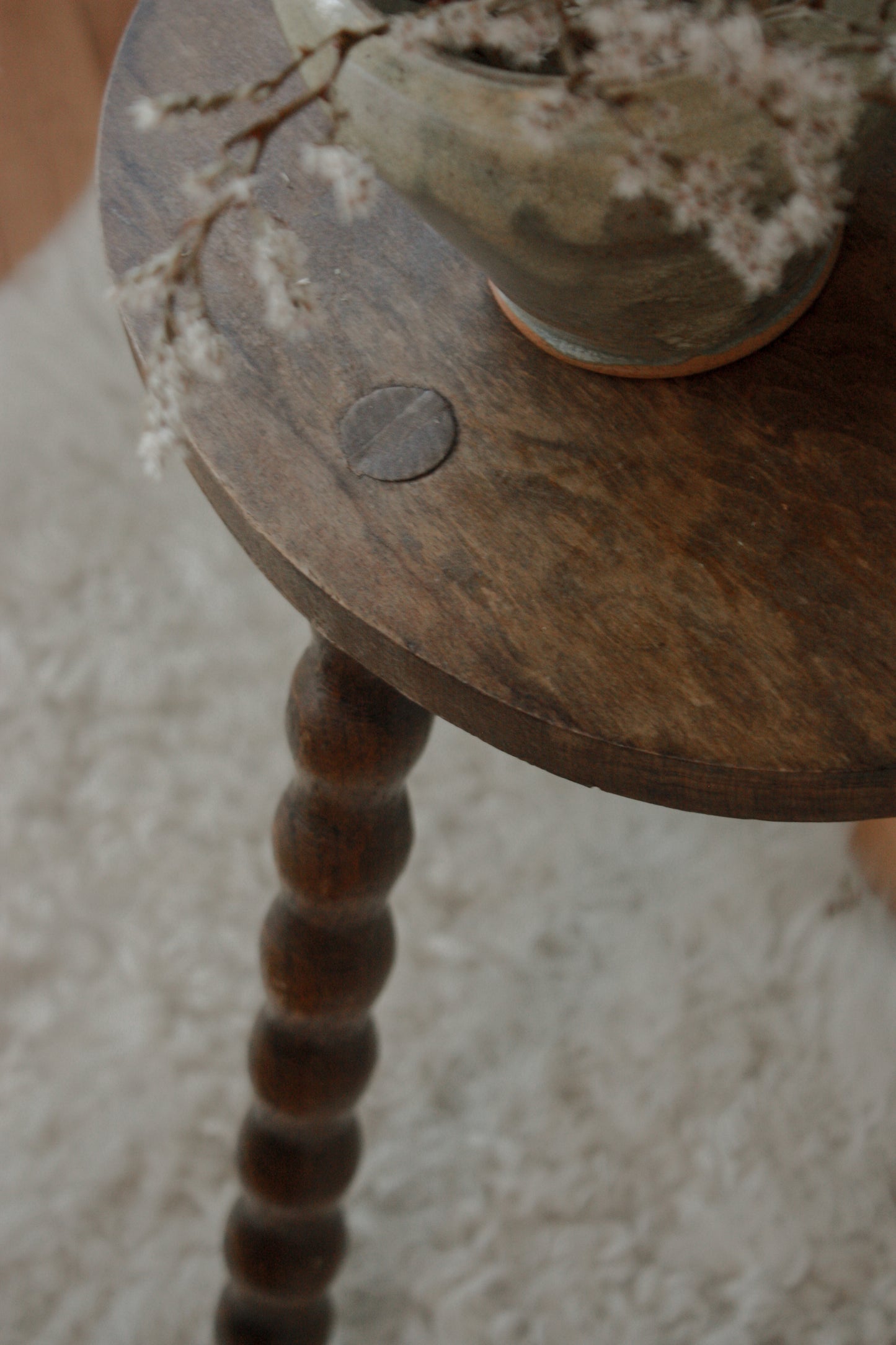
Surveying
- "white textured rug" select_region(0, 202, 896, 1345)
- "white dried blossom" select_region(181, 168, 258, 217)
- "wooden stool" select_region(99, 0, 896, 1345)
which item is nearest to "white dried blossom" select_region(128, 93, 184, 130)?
"white dried blossom" select_region(181, 168, 258, 217)

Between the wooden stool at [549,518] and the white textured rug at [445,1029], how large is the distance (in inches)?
13.4

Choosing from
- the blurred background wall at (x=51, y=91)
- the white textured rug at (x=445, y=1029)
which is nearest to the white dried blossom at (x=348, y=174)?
the white textured rug at (x=445, y=1029)

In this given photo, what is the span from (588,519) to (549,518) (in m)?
0.01

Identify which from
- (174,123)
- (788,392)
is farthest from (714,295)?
(174,123)

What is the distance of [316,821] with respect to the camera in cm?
50

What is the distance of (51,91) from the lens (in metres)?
1.11

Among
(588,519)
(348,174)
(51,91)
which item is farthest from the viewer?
(51,91)

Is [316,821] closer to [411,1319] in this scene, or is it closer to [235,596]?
[411,1319]

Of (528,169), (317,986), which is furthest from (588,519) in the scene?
(317,986)

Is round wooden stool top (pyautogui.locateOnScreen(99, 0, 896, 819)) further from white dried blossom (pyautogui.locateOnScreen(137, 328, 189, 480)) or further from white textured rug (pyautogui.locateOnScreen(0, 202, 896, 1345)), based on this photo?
white textured rug (pyautogui.locateOnScreen(0, 202, 896, 1345))

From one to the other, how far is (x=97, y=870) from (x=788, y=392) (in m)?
0.57

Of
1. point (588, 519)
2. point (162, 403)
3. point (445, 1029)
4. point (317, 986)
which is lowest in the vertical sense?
point (445, 1029)

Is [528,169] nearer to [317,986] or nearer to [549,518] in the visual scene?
[549,518]

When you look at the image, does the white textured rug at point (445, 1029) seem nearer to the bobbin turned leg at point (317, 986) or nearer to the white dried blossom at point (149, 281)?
the bobbin turned leg at point (317, 986)
